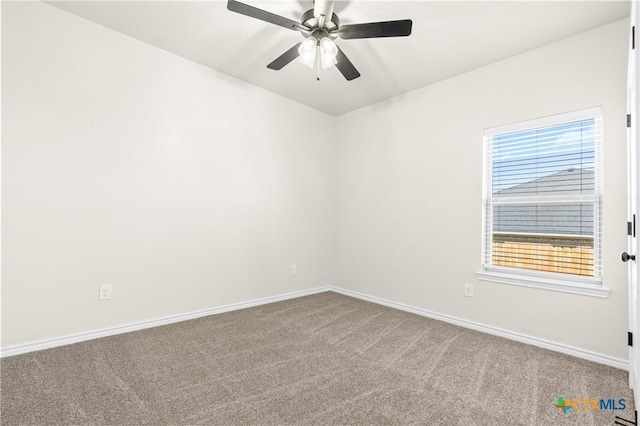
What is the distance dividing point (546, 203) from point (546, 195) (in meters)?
0.07

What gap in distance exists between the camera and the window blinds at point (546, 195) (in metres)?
2.43

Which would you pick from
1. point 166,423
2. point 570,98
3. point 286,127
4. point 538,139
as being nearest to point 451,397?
point 166,423

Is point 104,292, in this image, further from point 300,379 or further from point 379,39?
point 379,39

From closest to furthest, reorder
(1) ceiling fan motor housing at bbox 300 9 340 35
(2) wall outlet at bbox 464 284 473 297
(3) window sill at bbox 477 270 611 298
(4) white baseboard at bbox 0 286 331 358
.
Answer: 1. (1) ceiling fan motor housing at bbox 300 9 340 35
2. (4) white baseboard at bbox 0 286 331 358
3. (3) window sill at bbox 477 270 611 298
4. (2) wall outlet at bbox 464 284 473 297

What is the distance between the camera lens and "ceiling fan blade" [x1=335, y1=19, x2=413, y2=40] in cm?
187

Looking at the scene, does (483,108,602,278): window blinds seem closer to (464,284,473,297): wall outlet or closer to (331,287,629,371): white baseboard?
(464,284,473,297): wall outlet

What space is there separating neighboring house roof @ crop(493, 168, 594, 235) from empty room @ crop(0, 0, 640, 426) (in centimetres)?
2

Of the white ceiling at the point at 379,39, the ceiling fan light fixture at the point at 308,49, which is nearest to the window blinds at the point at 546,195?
the white ceiling at the point at 379,39

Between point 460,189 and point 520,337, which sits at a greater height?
point 460,189

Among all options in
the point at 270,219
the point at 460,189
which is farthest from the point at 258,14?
the point at 460,189

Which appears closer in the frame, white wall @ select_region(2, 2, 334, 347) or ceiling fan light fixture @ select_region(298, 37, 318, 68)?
ceiling fan light fixture @ select_region(298, 37, 318, 68)

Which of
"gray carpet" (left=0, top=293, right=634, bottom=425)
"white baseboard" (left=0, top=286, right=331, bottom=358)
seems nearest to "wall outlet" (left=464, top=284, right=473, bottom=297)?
"gray carpet" (left=0, top=293, right=634, bottom=425)

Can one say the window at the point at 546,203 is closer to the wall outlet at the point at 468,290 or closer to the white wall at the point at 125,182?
the wall outlet at the point at 468,290

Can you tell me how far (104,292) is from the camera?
2.55 metres
